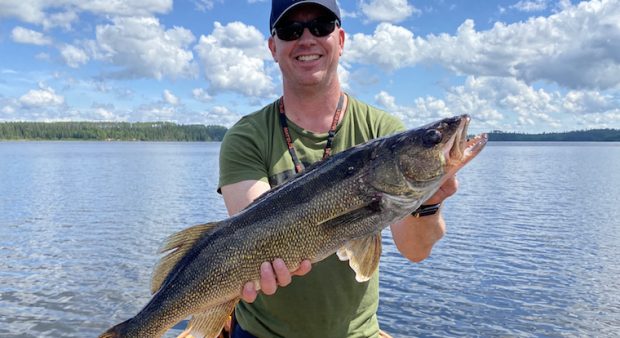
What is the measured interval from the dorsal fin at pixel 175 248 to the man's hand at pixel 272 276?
1.81 feet

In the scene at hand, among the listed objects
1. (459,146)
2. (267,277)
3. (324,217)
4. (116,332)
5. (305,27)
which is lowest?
(116,332)

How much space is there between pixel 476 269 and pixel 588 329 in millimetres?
4528

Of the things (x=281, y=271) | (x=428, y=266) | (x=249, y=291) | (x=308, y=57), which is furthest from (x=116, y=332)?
(x=428, y=266)

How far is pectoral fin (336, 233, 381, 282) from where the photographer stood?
394 centimetres

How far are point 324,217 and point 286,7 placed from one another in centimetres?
195

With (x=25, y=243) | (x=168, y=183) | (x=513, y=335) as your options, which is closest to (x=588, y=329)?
(x=513, y=335)

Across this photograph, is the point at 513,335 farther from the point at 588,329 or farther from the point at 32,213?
the point at 32,213

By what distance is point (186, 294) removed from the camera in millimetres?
4035

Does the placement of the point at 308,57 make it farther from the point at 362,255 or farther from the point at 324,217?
the point at 362,255

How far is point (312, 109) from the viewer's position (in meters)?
4.66

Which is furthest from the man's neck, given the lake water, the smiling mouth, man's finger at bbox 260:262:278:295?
the lake water

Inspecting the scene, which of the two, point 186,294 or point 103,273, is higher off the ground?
point 186,294

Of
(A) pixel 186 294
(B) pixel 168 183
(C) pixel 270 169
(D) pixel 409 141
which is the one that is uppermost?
(D) pixel 409 141

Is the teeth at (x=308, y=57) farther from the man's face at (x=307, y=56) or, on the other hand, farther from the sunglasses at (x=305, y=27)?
the sunglasses at (x=305, y=27)
